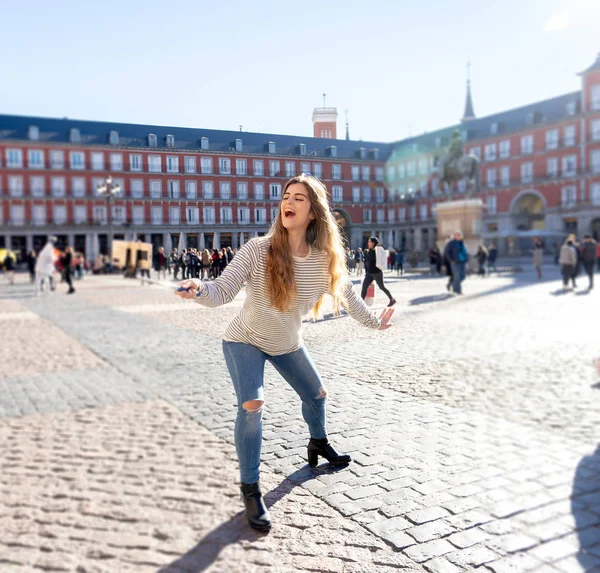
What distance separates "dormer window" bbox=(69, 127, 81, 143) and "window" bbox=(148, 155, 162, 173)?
0.68 m

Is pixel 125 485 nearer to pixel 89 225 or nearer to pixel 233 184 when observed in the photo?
pixel 89 225

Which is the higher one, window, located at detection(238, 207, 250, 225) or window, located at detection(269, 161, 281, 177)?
window, located at detection(269, 161, 281, 177)

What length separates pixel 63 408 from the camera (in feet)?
33.0

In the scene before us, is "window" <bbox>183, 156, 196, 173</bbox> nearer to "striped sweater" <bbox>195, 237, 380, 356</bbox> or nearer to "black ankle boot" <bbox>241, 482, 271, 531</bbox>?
"striped sweater" <bbox>195, 237, 380, 356</bbox>

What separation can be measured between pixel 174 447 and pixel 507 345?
26.1 ft

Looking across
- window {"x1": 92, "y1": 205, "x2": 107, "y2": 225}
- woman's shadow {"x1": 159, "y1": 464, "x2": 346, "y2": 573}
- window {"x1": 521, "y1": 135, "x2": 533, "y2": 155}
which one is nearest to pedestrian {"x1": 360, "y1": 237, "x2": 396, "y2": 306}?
window {"x1": 92, "y1": 205, "x2": 107, "y2": 225}

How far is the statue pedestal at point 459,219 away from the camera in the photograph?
4408 millimetres

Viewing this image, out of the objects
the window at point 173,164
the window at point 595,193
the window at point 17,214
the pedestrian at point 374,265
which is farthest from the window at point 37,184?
the window at point 595,193

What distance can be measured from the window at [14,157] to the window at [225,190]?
58.7 inches

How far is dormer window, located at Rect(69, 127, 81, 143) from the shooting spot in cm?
284

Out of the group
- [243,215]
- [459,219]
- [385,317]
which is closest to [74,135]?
[243,215]

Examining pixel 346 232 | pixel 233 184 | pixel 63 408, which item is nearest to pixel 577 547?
pixel 346 232

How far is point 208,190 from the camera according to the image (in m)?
2.27

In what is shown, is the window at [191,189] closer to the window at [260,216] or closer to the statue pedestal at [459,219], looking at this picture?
the window at [260,216]
